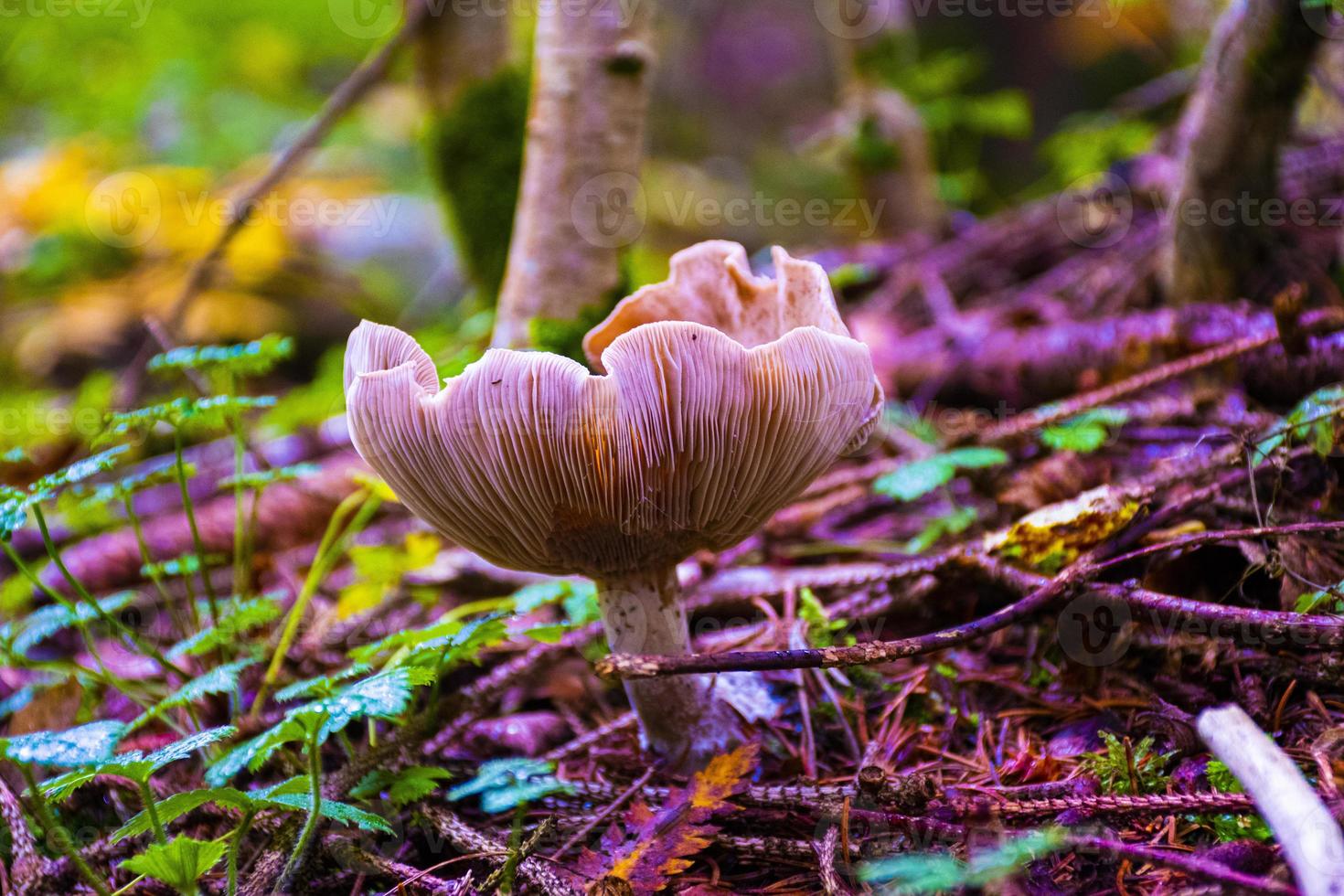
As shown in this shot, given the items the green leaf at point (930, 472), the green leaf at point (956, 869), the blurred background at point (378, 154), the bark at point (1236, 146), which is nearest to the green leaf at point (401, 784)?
the green leaf at point (956, 869)

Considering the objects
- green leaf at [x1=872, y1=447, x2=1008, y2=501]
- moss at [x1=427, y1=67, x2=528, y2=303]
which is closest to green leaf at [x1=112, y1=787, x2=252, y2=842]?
green leaf at [x1=872, y1=447, x2=1008, y2=501]

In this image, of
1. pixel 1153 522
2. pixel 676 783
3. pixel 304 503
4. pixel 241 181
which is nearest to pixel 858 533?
pixel 1153 522

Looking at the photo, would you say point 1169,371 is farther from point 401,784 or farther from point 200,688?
point 200,688

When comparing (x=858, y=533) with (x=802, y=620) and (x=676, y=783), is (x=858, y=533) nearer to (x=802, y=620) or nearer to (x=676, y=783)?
(x=802, y=620)

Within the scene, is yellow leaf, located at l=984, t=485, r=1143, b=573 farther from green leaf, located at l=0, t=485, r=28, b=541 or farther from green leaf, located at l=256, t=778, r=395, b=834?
green leaf, located at l=0, t=485, r=28, b=541

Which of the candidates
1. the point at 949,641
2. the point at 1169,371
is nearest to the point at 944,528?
the point at 1169,371
